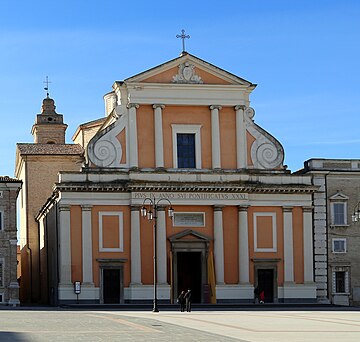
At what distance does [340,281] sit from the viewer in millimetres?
63125

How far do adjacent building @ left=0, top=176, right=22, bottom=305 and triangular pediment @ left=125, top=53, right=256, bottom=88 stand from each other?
10409mm

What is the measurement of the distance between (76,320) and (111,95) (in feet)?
135

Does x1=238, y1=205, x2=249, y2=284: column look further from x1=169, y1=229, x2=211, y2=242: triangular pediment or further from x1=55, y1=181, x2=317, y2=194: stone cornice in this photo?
x1=169, y1=229, x2=211, y2=242: triangular pediment

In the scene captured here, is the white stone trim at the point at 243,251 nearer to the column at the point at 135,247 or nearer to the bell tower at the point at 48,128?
the column at the point at 135,247

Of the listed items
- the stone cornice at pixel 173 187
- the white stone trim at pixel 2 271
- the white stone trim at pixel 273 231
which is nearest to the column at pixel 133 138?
the stone cornice at pixel 173 187

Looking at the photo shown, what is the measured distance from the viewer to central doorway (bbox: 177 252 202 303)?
200 ft

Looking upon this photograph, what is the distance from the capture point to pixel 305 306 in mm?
59062

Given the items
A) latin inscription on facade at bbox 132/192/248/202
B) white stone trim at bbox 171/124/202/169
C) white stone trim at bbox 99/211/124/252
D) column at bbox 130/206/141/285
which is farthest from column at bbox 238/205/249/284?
white stone trim at bbox 99/211/124/252

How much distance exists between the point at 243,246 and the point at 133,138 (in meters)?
9.50

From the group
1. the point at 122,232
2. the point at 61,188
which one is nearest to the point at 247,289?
the point at 122,232

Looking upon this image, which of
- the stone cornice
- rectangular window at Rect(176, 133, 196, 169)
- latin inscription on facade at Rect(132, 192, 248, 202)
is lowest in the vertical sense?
latin inscription on facade at Rect(132, 192, 248, 202)

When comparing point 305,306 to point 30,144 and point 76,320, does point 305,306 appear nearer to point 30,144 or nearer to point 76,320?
point 76,320

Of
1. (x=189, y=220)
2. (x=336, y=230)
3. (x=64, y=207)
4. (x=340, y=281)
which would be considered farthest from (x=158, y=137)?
(x=340, y=281)

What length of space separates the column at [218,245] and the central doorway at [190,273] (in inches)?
50.3
